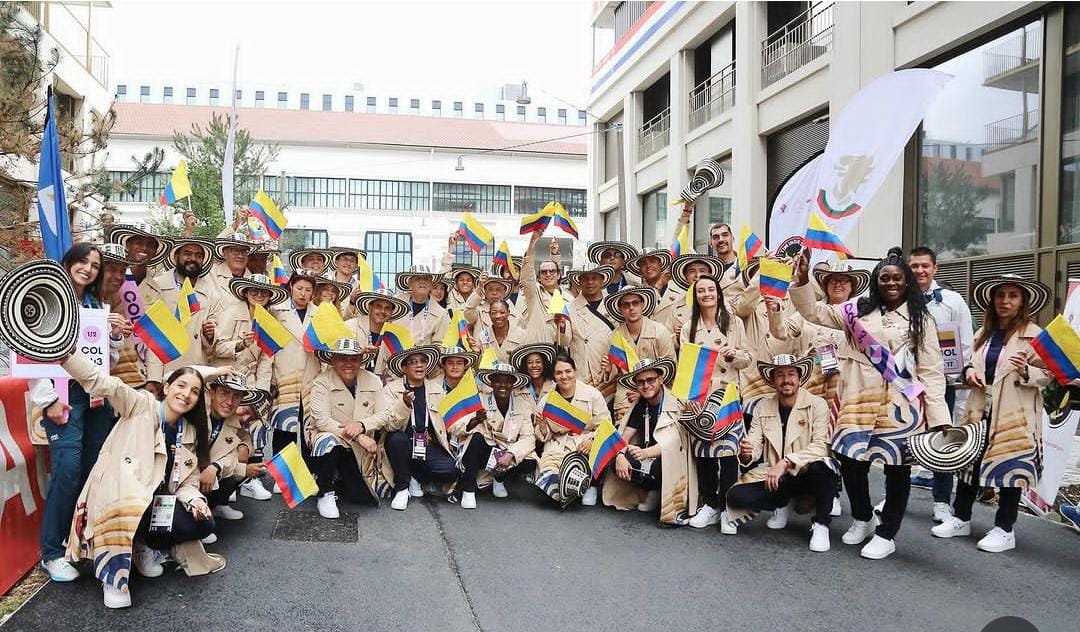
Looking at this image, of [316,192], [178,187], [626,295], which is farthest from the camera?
[316,192]

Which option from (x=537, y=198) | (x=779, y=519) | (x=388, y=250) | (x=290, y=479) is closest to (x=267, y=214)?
(x=290, y=479)

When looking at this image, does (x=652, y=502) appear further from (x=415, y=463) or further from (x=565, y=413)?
(x=415, y=463)

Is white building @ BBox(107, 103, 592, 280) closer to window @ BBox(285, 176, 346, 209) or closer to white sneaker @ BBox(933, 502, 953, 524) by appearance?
window @ BBox(285, 176, 346, 209)

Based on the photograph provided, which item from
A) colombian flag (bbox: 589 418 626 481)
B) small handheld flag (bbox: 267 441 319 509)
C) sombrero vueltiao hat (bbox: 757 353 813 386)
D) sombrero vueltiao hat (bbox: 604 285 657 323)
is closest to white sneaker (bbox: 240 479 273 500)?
small handheld flag (bbox: 267 441 319 509)

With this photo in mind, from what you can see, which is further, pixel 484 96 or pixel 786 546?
pixel 484 96

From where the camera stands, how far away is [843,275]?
20.7 ft

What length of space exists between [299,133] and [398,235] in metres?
8.53

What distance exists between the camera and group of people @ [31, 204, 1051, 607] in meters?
4.65

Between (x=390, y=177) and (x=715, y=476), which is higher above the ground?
(x=390, y=177)

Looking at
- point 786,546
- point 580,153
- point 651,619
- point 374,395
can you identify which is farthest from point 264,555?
point 580,153

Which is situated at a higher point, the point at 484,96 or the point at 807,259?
the point at 484,96

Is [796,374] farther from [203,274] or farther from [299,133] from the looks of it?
[299,133]

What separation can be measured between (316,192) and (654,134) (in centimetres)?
2861

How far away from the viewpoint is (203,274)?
7168mm
